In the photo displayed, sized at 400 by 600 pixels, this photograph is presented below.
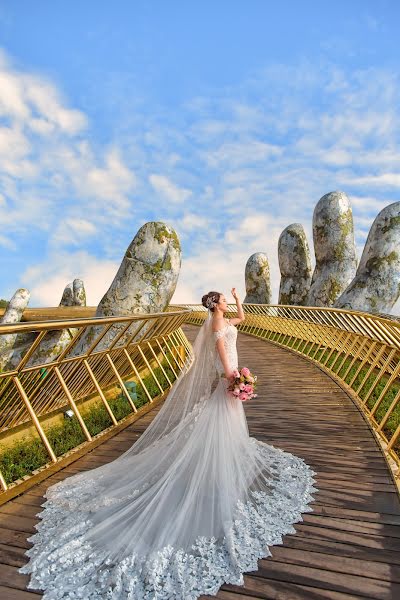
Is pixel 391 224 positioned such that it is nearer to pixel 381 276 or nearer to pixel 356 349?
pixel 381 276

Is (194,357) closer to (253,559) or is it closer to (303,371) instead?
(253,559)

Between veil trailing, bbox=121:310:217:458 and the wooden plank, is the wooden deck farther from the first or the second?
veil trailing, bbox=121:310:217:458

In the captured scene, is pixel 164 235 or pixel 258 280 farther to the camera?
pixel 258 280

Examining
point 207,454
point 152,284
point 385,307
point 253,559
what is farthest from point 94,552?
point 385,307

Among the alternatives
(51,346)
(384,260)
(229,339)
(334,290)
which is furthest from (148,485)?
(334,290)

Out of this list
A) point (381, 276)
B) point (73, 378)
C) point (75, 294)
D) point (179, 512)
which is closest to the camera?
point (179, 512)

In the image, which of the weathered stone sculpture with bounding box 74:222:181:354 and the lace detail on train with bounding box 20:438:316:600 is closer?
the lace detail on train with bounding box 20:438:316:600

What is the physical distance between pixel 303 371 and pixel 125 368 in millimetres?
4533

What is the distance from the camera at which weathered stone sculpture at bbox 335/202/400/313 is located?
49.9 feet

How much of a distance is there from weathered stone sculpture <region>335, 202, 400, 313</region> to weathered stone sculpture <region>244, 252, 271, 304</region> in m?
13.1

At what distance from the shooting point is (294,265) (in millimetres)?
25047

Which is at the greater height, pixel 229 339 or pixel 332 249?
pixel 332 249

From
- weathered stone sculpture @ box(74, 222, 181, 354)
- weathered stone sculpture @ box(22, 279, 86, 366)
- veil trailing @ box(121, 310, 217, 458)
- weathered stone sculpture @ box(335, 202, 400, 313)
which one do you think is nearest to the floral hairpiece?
veil trailing @ box(121, 310, 217, 458)

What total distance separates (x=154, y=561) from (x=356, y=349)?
A: 10.3 metres
